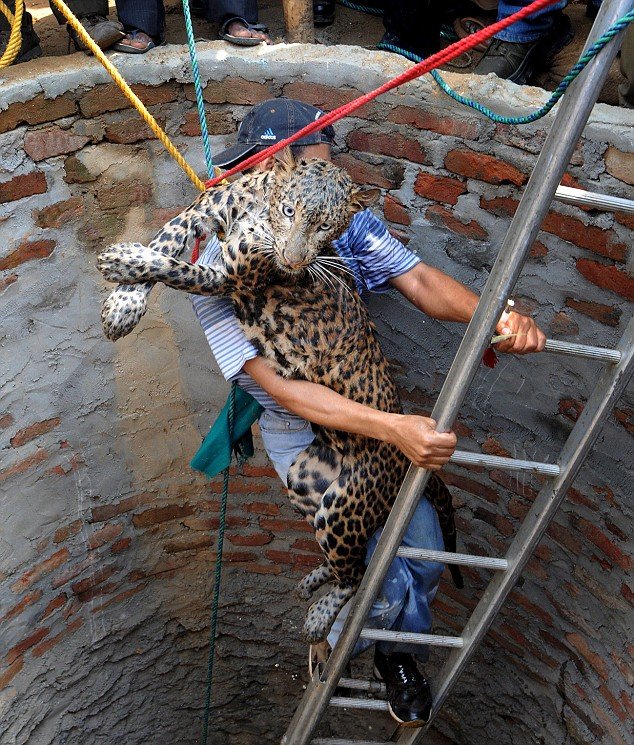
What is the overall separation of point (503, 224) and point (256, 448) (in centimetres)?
154

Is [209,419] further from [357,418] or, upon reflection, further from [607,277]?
[607,277]

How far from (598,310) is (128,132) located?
5.65 ft

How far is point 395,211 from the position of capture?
304cm

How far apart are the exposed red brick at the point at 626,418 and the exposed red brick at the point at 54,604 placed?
241 cm

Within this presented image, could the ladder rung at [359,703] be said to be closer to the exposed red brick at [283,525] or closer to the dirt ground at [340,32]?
the exposed red brick at [283,525]

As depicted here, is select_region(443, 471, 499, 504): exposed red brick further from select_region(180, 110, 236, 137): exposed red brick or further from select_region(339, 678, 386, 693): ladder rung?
select_region(180, 110, 236, 137): exposed red brick

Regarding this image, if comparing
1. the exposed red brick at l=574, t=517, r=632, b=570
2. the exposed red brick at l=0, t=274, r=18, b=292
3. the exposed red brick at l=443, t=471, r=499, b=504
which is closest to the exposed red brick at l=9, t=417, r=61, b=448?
the exposed red brick at l=0, t=274, r=18, b=292

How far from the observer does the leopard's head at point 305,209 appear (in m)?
1.95

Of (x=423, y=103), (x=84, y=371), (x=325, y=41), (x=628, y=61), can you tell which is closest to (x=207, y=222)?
(x=423, y=103)

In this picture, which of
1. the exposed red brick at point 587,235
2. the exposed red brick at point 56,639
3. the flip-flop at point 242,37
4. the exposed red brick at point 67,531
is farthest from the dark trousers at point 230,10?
the exposed red brick at point 56,639

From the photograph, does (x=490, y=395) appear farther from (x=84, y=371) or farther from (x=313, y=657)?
(x=84, y=371)

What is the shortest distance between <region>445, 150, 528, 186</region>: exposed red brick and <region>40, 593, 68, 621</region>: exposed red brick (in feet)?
7.92

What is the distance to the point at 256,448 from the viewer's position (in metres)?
3.77

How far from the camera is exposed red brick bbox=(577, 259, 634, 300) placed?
8.65 feet
